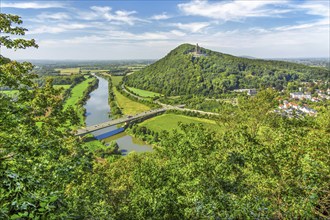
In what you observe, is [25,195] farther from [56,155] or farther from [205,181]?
[205,181]

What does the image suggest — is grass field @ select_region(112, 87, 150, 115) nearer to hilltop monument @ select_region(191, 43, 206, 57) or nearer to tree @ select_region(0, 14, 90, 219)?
tree @ select_region(0, 14, 90, 219)

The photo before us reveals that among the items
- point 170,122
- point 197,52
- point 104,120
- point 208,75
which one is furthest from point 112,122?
point 197,52

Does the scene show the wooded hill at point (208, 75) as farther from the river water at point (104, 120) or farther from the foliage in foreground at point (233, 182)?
the foliage in foreground at point (233, 182)

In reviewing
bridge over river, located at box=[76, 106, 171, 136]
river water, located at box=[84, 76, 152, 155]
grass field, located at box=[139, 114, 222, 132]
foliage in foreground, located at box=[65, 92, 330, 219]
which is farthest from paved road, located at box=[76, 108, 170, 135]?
foliage in foreground, located at box=[65, 92, 330, 219]

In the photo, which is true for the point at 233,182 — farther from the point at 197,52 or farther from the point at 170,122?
the point at 197,52

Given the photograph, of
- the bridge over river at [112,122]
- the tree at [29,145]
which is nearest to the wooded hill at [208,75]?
the bridge over river at [112,122]
